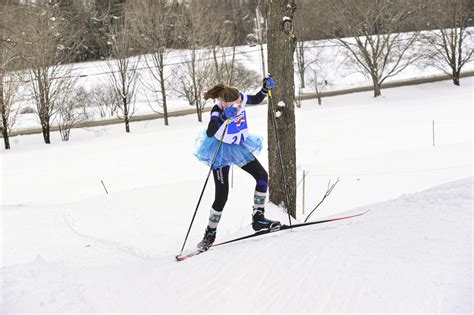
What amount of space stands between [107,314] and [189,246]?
113 inches

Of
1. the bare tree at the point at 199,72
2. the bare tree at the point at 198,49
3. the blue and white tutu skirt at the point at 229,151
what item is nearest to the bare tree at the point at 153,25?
the bare tree at the point at 198,49

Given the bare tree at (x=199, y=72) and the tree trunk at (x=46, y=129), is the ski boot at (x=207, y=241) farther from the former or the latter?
the bare tree at (x=199, y=72)

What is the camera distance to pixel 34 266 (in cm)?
431

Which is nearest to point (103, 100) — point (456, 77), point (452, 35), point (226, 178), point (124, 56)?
point (124, 56)

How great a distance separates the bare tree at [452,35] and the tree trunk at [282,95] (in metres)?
29.8

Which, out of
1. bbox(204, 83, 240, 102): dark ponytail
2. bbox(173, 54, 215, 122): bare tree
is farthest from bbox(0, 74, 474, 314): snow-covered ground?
bbox(173, 54, 215, 122): bare tree

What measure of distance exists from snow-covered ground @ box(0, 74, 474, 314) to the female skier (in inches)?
19.5

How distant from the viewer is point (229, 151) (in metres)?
4.97

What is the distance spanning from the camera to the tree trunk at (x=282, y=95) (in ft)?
19.8

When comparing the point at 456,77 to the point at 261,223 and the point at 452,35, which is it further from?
the point at 261,223

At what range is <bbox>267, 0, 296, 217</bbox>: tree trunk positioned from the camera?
238 inches

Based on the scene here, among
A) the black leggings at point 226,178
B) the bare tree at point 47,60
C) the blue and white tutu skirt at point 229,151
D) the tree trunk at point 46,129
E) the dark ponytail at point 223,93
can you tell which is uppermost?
the bare tree at point 47,60

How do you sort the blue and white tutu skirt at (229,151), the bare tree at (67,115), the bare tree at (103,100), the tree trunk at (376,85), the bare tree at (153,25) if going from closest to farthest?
the blue and white tutu skirt at (229,151)
the bare tree at (153,25)
the bare tree at (67,115)
the tree trunk at (376,85)
the bare tree at (103,100)

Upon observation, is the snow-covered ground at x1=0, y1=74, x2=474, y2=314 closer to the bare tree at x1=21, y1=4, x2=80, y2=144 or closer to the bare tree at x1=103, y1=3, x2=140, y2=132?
the bare tree at x1=21, y1=4, x2=80, y2=144
